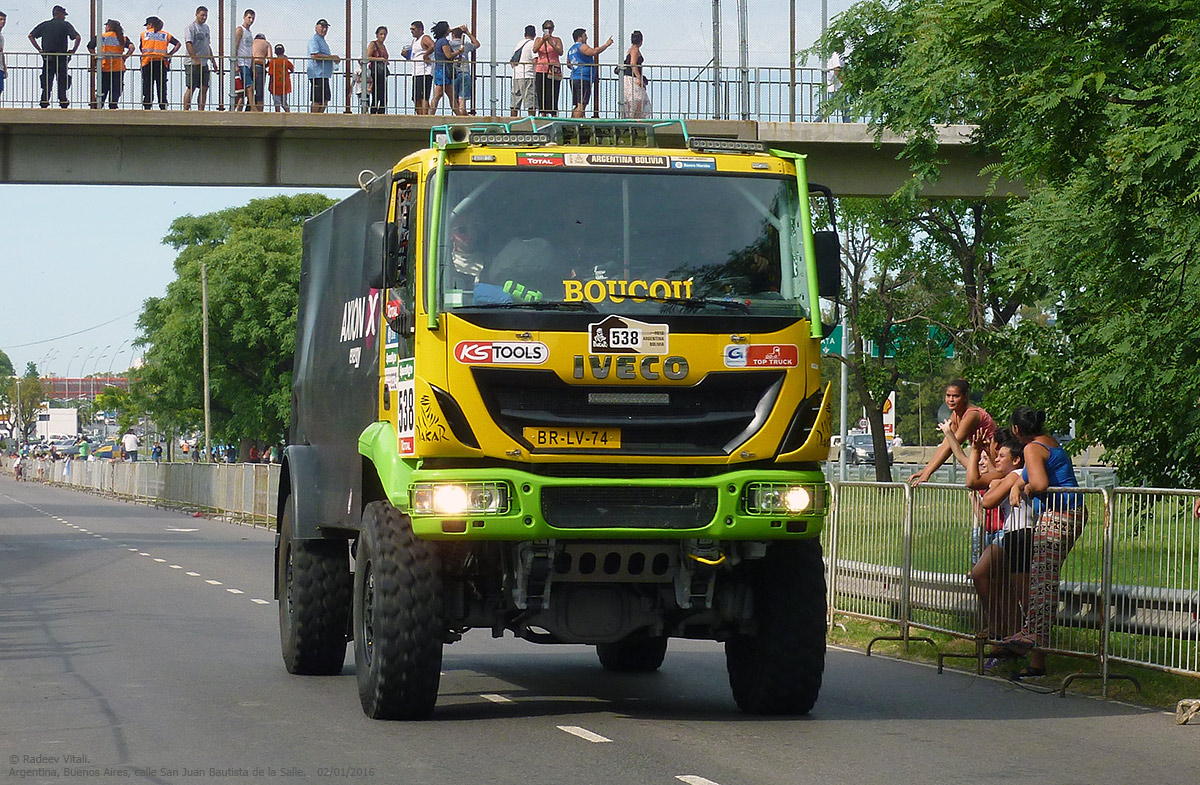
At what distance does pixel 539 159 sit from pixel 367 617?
2692 millimetres

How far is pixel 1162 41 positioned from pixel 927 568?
4.22 meters

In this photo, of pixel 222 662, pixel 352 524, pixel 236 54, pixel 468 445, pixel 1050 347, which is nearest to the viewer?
pixel 468 445

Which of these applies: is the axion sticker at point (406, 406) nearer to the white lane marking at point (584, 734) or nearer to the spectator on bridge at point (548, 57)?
the white lane marking at point (584, 734)

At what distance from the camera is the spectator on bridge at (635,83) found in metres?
29.7

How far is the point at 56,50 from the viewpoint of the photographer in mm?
30484

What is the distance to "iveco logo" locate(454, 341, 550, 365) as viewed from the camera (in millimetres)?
9453

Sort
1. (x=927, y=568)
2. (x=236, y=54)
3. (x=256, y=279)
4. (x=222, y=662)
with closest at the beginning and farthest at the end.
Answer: (x=222, y=662)
(x=927, y=568)
(x=236, y=54)
(x=256, y=279)

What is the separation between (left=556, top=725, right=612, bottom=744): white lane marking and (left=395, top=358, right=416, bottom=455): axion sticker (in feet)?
5.40

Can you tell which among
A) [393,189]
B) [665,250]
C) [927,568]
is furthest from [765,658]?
[927,568]

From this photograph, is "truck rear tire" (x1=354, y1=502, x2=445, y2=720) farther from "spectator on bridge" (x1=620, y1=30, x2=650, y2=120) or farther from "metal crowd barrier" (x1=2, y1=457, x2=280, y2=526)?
"spectator on bridge" (x1=620, y1=30, x2=650, y2=120)

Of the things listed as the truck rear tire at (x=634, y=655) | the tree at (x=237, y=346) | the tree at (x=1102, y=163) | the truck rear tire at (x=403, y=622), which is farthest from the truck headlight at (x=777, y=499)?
the tree at (x=237, y=346)

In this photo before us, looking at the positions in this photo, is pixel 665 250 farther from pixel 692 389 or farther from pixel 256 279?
pixel 256 279

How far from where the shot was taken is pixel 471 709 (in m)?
10.5

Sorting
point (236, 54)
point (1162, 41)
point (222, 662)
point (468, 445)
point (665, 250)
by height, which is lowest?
point (222, 662)
